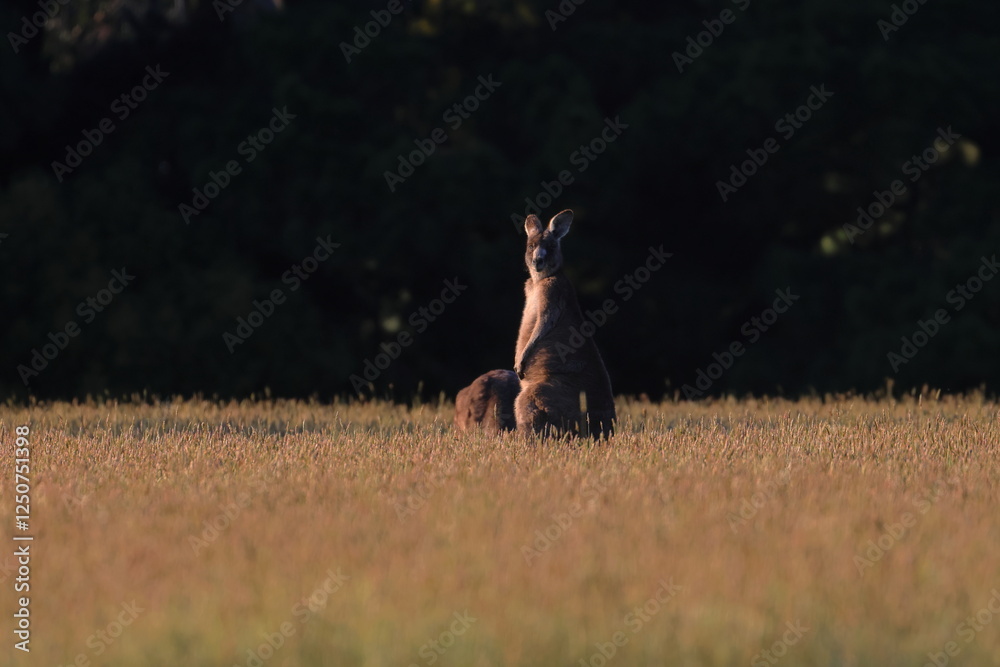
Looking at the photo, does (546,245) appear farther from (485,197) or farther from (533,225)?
(485,197)

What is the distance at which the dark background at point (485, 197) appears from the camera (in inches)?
675

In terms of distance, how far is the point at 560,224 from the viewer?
32.2 ft

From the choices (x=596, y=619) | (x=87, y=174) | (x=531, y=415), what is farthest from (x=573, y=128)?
(x=596, y=619)

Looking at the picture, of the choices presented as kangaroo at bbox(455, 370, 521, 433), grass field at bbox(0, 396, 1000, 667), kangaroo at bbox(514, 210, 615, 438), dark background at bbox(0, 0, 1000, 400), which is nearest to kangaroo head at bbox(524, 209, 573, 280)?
kangaroo at bbox(514, 210, 615, 438)

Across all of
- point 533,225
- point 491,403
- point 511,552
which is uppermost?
point 533,225

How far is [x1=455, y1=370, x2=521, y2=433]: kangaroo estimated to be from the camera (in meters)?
10.4

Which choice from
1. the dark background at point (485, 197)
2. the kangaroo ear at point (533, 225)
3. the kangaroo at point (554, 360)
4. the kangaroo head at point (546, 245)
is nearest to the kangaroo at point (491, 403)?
the kangaroo at point (554, 360)

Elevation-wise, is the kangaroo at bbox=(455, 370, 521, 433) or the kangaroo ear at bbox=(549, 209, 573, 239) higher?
the kangaroo ear at bbox=(549, 209, 573, 239)

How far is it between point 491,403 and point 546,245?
1.43m

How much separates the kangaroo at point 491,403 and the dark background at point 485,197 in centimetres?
643

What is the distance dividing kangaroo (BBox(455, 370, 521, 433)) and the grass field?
62 centimetres

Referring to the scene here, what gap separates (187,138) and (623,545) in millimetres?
13541

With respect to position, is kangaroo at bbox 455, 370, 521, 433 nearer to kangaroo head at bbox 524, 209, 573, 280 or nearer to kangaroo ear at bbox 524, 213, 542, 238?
kangaroo head at bbox 524, 209, 573, 280

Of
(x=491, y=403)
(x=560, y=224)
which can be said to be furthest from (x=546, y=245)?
(x=491, y=403)
